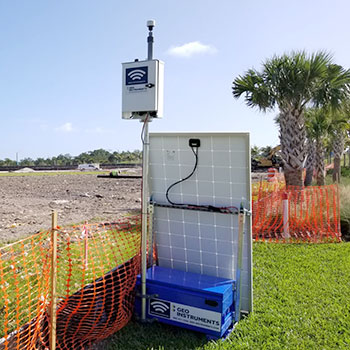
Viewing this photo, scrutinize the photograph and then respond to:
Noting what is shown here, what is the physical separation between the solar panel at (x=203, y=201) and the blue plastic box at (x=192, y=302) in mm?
317

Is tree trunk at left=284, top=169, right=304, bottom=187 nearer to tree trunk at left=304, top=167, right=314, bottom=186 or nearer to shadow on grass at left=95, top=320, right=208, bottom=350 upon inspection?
tree trunk at left=304, top=167, right=314, bottom=186

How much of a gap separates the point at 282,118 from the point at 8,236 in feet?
29.2

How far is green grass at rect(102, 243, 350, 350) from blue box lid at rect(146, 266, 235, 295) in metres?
0.47

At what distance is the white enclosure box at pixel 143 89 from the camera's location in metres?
3.19

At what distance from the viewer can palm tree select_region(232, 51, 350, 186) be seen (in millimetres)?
10633

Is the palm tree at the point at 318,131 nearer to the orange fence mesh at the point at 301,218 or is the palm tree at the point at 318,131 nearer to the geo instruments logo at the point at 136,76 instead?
the orange fence mesh at the point at 301,218

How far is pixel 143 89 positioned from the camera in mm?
3225

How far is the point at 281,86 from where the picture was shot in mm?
10680

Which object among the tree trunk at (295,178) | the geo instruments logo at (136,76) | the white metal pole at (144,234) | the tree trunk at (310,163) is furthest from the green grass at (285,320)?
the tree trunk at (310,163)

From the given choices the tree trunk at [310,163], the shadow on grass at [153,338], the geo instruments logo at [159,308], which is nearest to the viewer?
the shadow on grass at [153,338]

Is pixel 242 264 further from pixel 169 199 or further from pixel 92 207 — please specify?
pixel 92 207

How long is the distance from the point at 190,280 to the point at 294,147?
337 inches

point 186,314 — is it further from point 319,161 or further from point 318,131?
point 318,131

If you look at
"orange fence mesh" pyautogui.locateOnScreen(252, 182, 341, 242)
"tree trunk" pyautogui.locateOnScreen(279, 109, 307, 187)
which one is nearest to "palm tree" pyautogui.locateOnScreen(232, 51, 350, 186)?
"tree trunk" pyautogui.locateOnScreen(279, 109, 307, 187)
